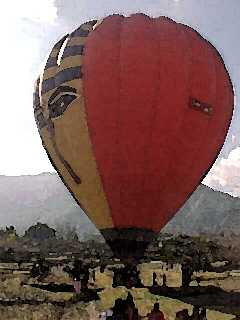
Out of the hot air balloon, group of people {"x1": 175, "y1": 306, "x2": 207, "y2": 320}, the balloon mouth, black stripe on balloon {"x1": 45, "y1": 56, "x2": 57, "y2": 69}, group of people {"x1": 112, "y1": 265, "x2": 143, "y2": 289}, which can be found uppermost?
black stripe on balloon {"x1": 45, "y1": 56, "x2": 57, "y2": 69}

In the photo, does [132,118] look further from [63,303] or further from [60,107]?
[63,303]

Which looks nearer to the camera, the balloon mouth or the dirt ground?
the dirt ground

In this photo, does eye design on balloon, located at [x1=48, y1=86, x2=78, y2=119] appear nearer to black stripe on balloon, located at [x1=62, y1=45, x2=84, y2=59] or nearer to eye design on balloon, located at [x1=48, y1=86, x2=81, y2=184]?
eye design on balloon, located at [x1=48, y1=86, x2=81, y2=184]

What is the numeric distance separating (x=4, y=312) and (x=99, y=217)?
393cm

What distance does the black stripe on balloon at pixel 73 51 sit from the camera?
18859 millimetres

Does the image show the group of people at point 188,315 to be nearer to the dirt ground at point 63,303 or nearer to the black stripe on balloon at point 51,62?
the dirt ground at point 63,303

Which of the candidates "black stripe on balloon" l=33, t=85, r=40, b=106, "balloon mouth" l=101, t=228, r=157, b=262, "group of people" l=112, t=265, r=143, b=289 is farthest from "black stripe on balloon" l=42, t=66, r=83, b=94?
"group of people" l=112, t=265, r=143, b=289

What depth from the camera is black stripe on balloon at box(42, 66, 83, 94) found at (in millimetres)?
18594

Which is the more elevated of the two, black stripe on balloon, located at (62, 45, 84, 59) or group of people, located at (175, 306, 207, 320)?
black stripe on balloon, located at (62, 45, 84, 59)

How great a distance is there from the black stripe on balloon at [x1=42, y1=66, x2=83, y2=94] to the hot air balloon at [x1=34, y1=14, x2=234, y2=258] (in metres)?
0.03

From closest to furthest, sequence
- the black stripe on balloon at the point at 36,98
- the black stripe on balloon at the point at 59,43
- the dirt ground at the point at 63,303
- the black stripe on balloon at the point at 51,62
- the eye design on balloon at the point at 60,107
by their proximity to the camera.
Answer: the dirt ground at the point at 63,303, the eye design on balloon at the point at 60,107, the black stripe on balloon at the point at 51,62, the black stripe on balloon at the point at 59,43, the black stripe on balloon at the point at 36,98

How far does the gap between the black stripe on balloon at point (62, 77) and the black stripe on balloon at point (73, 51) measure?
0.52 m

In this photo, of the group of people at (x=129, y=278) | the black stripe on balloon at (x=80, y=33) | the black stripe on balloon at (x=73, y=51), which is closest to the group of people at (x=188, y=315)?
the group of people at (x=129, y=278)

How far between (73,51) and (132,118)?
3078 mm
